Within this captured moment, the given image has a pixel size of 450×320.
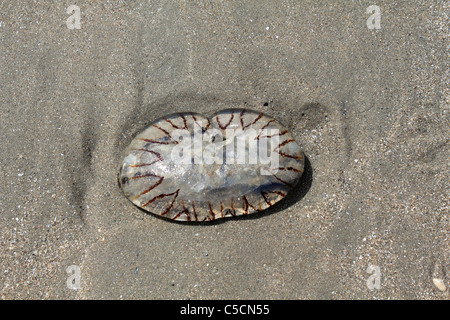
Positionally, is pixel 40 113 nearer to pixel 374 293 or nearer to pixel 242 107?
pixel 242 107

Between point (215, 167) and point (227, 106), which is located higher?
point (227, 106)

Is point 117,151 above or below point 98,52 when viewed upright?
below

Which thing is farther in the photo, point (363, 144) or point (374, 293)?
point (363, 144)

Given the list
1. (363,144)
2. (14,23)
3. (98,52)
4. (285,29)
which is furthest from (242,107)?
(14,23)

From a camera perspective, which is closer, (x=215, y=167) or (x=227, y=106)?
(x=215, y=167)

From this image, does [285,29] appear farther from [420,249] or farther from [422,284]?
[422,284]

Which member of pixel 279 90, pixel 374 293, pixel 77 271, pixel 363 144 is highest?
pixel 279 90
